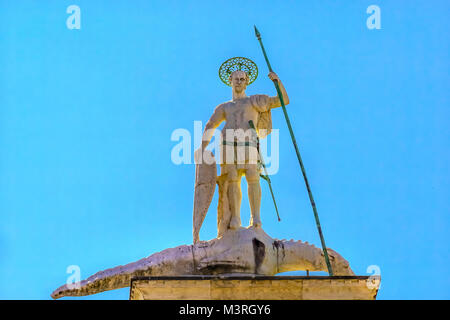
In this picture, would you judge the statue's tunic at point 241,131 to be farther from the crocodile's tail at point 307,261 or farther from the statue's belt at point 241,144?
the crocodile's tail at point 307,261

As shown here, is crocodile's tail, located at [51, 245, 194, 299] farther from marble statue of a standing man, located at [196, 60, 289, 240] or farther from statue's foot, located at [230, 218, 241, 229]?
marble statue of a standing man, located at [196, 60, 289, 240]

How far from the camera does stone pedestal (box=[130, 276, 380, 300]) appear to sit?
12797 millimetres

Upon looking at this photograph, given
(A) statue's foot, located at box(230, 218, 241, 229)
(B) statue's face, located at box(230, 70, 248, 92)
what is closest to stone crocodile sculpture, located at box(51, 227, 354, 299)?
(A) statue's foot, located at box(230, 218, 241, 229)

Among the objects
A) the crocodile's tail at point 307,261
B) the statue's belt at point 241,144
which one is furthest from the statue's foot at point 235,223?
the statue's belt at point 241,144

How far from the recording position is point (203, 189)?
15328 millimetres

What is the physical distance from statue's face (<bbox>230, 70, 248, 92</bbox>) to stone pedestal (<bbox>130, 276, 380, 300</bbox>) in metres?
4.83

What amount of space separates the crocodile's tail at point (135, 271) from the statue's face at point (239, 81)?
11.9ft

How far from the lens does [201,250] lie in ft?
47.4

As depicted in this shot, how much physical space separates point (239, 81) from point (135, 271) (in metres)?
4.50

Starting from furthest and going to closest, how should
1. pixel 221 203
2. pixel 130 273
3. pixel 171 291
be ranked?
Answer: pixel 221 203 < pixel 130 273 < pixel 171 291

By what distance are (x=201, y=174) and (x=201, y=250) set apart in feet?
5.38
